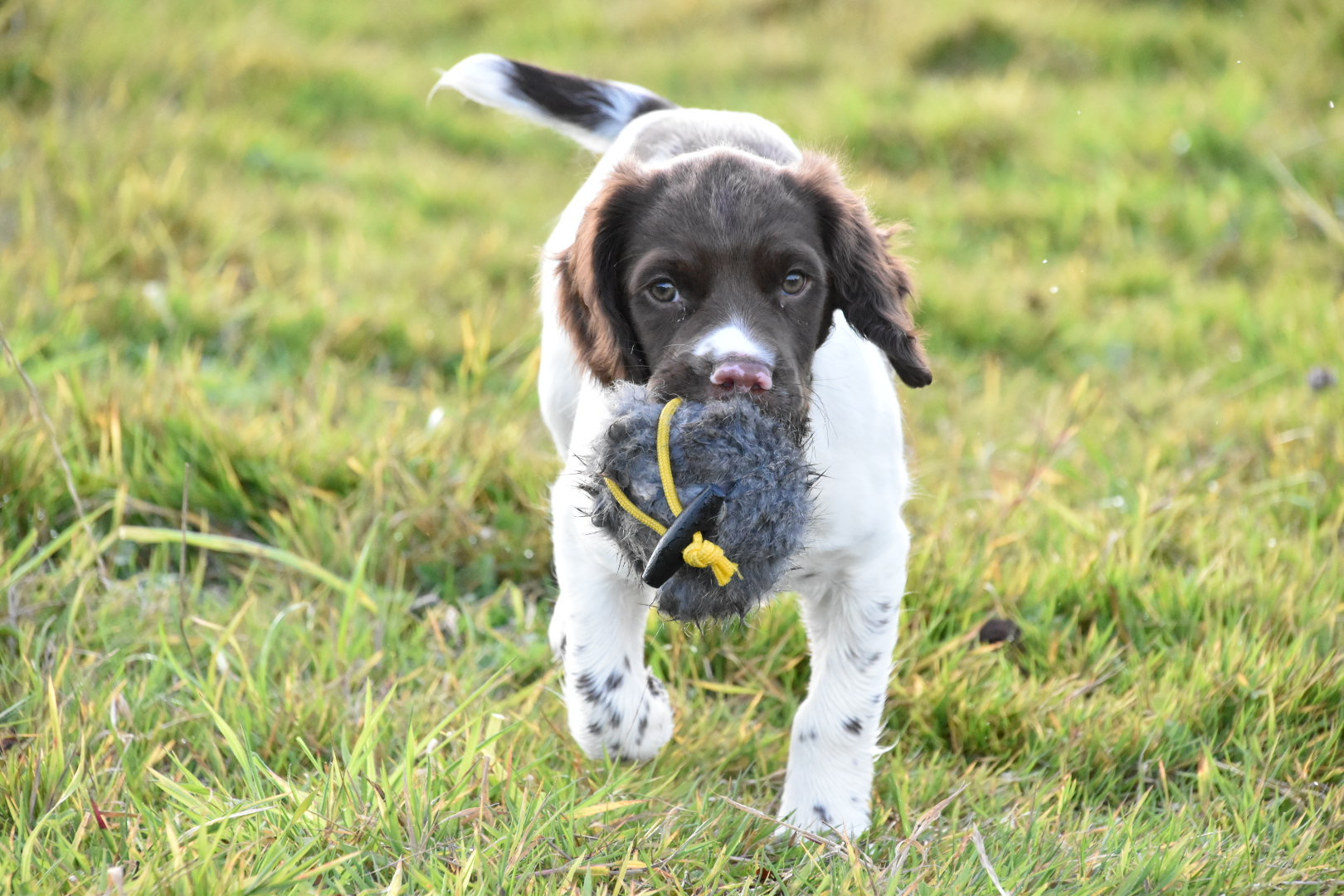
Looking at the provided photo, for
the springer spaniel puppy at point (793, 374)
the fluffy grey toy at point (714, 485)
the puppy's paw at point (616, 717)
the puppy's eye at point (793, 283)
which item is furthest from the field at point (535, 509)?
the puppy's eye at point (793, 283)

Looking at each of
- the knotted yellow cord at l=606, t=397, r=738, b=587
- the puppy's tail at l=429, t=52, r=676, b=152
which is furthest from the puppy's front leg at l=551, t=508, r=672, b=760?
the puppy's tail at l=429, t=52, r=676, b=152

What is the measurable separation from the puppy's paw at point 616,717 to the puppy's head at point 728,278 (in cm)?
52

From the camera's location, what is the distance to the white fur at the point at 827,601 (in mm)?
2207

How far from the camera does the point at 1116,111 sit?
579 centimetres

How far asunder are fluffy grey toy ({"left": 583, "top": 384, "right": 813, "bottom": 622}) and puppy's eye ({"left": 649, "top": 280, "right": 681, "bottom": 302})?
0.71 feet

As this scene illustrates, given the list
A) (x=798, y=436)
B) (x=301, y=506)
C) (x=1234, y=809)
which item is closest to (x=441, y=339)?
(x=301, y=506)

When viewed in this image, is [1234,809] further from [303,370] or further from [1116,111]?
[1116,111]

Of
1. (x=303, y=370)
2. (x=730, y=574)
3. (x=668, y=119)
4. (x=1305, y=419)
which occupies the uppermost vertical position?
(x=668, y=119)

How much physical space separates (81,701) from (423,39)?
20.4 ft

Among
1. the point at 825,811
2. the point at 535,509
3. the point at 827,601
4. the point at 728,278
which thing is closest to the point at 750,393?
the point at 728,278

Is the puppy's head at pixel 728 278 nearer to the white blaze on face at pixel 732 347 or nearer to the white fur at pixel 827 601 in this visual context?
the white blaze on face at pixel 732 347

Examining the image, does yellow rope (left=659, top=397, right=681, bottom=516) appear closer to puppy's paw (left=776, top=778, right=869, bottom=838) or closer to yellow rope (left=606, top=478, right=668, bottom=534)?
yellow rope (left=606, top=478, right=668, bottom=534)

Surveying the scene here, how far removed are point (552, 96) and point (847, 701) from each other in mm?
1660

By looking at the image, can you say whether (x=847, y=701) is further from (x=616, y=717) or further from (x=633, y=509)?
(x=633, y=509)
